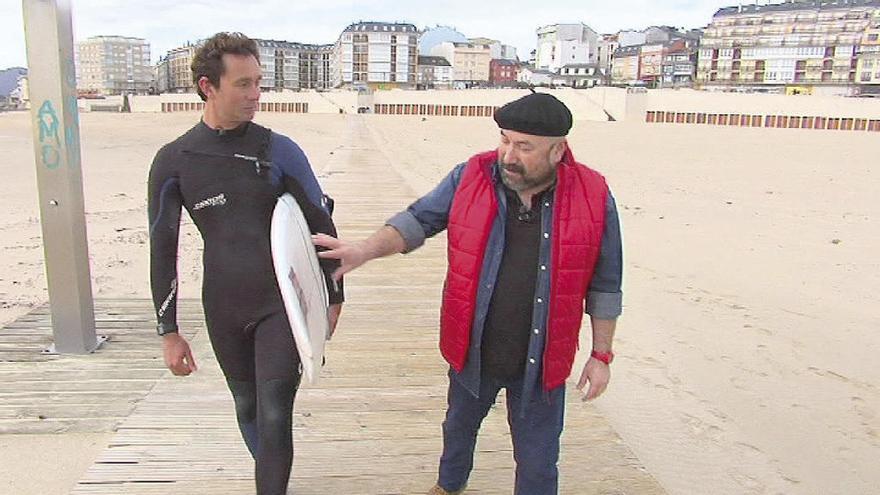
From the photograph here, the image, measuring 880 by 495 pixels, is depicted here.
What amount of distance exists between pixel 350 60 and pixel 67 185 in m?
127

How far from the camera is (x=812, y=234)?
10.7 meters

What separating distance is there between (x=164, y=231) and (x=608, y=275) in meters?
1.54

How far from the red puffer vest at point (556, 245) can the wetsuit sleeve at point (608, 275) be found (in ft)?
0.10

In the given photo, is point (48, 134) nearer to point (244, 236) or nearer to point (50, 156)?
point (50, 156)

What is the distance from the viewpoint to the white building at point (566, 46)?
14925cm

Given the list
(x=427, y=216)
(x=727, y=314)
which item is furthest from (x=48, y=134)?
(x=727, y=314)

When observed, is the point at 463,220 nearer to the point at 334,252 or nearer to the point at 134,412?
the point at 334,252

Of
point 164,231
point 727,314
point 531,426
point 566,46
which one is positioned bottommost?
point 727,314

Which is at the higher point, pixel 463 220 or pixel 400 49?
pixel 400 49

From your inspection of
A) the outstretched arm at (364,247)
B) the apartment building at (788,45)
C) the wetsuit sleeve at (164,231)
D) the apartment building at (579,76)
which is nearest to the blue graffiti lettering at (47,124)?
the wetsuit sleeve at (164,231)

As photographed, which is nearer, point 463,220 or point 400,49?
point 463,220

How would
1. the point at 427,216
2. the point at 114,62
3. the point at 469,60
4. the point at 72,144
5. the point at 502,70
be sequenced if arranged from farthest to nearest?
the point at 114,62 → the point at 502,70 → the point at 469,60 → the point at 72,144 → the point at 427,216

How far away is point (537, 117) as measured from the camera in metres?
2.09

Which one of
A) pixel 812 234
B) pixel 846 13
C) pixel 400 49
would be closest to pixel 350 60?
pixel 400 49
